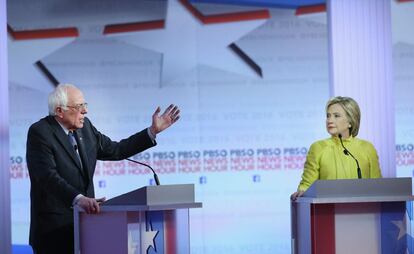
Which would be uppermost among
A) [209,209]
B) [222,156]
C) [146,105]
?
[146,105]

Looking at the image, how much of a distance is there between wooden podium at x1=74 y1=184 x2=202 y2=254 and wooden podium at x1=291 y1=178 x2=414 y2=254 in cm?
54

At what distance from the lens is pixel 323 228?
337 cm

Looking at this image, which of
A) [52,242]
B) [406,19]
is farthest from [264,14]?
[52,242]

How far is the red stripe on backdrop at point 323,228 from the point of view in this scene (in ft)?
11.0

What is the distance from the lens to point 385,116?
512cm

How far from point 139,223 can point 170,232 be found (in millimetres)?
161

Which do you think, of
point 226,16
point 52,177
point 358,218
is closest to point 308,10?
point 226,16

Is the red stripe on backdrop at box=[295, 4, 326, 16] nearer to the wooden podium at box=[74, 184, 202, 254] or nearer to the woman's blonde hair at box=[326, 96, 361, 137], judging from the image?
the woman's blonde hair at box=[326, 96, 361, 137]

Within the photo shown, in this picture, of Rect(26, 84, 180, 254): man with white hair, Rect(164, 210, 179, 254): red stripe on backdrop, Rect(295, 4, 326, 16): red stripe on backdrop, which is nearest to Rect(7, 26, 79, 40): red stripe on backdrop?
Rect(295, 4, 326, 16): red stripe on backdrop

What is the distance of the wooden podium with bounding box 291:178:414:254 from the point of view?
3346 millimetres

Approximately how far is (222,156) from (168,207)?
330cm

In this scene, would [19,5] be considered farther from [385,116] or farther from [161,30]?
[385,116]

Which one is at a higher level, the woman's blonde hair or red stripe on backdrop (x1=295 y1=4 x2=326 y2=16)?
red stripe on backdrop (x1=295 y1=4 x2=326 y2=16)

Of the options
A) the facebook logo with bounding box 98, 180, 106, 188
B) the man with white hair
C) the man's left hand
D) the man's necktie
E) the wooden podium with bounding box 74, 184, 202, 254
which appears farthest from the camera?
the facebook logo with bounding box 98, 180, 106, 188
